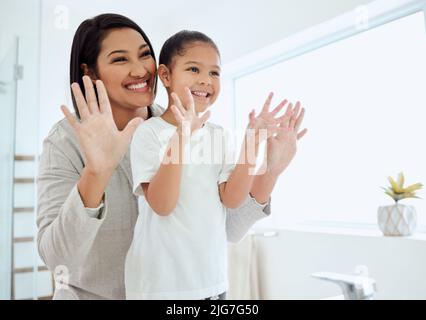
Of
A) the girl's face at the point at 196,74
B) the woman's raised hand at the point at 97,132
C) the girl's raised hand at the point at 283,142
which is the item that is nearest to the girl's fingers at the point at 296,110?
the girl's raised hand at the point at 283,142

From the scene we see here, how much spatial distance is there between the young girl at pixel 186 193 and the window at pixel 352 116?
6.6 inches

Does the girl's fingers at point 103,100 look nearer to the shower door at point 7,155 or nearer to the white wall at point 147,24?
the white wall at point 147,24

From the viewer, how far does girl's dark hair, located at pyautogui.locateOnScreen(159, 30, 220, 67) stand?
37 centimetres

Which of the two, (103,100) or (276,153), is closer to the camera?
(103,100)

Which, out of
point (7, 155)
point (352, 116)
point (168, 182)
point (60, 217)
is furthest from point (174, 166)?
point (352, 116)

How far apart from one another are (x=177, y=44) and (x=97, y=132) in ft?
0.45

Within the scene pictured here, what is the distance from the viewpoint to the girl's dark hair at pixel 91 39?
Result: 38 centimetres

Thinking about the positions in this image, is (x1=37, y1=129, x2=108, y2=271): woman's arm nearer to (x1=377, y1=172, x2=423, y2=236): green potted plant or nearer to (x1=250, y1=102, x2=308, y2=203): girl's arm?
(x1=250, y1=102, x2=308, y2=203): girl's arm

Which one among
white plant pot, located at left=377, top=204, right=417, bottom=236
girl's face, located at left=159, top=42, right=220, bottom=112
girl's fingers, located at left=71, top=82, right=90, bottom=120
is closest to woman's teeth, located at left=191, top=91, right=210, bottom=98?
girl's face, located at left=159, top=42, right=220, bottom=112

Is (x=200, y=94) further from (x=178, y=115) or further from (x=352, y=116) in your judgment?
(x=352, y=116)

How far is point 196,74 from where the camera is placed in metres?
0.36

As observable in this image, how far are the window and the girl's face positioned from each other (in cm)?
17

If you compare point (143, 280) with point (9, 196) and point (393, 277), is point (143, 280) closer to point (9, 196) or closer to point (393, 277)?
point (9, 196)

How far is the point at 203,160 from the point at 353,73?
0.35 meters
